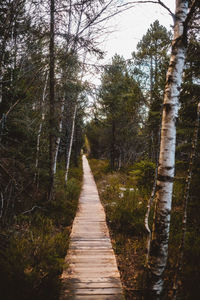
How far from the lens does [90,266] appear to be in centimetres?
355

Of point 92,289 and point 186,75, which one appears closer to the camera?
point 92,289

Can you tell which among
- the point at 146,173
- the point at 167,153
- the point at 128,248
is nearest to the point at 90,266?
the point at 128,248

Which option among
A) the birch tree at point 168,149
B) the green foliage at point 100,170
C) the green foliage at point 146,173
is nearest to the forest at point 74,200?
the birch tree at point 168,149

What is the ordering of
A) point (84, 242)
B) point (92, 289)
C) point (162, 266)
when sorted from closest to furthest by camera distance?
point (162, 266)
point (92, 289)
point (84, 242)

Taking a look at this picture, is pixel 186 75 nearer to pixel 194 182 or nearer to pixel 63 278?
pixel 194 182

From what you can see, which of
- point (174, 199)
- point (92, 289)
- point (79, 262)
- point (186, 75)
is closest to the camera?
point (92, 289)

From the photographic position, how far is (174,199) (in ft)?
21.3

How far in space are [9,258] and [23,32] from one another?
5.15 meters

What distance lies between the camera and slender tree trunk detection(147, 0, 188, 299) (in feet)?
8.05

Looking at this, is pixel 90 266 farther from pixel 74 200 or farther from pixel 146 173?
pixel 146 173

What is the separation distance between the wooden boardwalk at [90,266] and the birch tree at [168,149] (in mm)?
922

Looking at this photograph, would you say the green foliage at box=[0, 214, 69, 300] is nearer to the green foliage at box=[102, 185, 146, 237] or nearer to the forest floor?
the forest floor

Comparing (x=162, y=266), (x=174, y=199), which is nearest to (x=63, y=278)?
(x=162, y=266)

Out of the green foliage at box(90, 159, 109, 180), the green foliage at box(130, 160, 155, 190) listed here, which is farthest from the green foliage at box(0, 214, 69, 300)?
the green foliage at box(90, 159, 109, 180)
